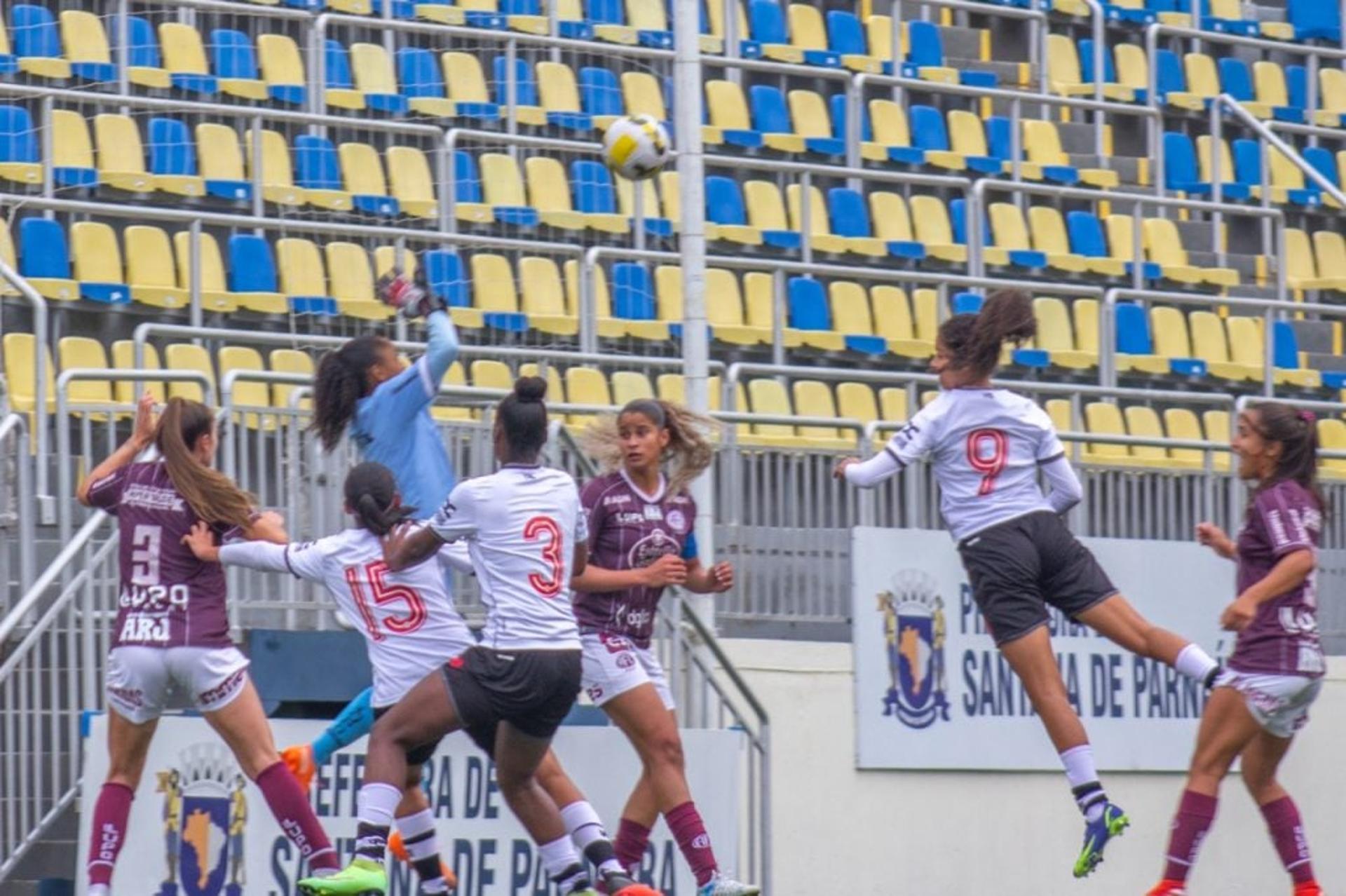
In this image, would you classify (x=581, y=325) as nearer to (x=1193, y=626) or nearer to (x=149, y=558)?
→ (x=1193, y=626)

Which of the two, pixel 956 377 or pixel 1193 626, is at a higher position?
pixel 956 377

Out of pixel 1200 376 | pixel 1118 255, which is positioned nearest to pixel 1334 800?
pixel 1200 376

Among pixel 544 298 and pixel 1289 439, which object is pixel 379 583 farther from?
pixel 544 298

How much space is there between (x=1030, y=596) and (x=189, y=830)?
3.43 m

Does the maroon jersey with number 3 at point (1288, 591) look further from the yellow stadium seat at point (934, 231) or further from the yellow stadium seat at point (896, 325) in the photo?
the yellow stadium seat at point (934, 231)

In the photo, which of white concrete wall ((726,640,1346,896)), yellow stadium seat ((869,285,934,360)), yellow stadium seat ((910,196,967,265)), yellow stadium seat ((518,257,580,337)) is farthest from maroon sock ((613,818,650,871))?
yellow stadium seat ((910,196,967,265))

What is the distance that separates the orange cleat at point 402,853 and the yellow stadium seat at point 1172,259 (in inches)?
438

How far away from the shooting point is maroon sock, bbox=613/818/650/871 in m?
10.1

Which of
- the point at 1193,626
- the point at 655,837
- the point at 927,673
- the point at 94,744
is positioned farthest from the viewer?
the point at 1193,626

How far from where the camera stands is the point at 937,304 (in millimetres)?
16500

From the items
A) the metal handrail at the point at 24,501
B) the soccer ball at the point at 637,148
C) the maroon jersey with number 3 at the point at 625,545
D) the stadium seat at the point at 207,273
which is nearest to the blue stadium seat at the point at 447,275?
the stadium seat at the point at 207,273

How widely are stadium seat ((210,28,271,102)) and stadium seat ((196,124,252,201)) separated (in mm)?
915

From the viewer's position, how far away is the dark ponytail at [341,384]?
32.3ft

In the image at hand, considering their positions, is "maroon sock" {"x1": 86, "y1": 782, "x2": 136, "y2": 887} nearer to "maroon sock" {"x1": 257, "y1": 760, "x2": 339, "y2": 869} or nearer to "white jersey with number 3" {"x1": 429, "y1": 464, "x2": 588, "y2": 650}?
"maroon sock" {"x1": 257, "y1": 760, "x2": 339, "y2": 869}
